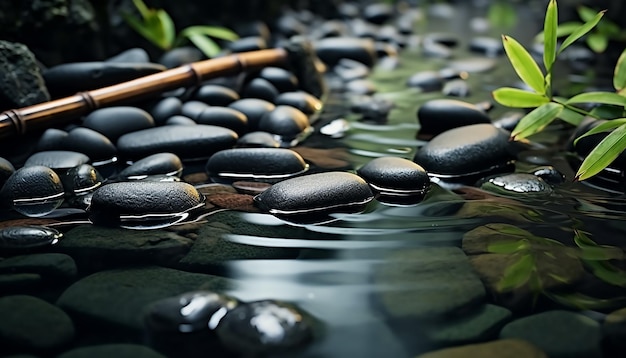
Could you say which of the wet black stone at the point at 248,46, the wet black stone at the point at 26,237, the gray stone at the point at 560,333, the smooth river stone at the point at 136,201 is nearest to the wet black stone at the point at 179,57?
the wet black stone at the point at 248,46

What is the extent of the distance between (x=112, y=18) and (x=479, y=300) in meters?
2.69

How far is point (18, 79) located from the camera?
2.38 m

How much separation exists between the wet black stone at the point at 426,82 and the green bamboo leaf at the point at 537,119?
4.82ft

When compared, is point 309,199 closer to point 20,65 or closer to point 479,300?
point 479,300

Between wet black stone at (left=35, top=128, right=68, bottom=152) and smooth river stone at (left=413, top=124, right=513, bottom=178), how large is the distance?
1343 millimetres

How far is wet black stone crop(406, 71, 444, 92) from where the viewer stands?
3690 millimetres

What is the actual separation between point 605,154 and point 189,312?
1364 mm

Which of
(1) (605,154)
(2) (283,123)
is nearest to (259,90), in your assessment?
(2) (283,123)

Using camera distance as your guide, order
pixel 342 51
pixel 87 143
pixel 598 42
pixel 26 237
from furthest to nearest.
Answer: pixel 598 42
pixel 342 51
pixel 87 143
pixel 26 237

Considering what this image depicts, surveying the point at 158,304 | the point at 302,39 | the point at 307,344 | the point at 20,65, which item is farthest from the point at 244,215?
the point at 302,39

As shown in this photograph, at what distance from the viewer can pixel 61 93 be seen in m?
2.66

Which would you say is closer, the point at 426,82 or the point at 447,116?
the point at 447,116

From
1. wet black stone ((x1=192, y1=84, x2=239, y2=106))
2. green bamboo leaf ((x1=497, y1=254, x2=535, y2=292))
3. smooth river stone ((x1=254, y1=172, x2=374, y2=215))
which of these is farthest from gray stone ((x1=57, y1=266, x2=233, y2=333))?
wet black stone ((x1=192, y1=84, x2=239, y2=106))

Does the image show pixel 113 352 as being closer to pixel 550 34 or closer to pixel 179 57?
pixel 550 34
